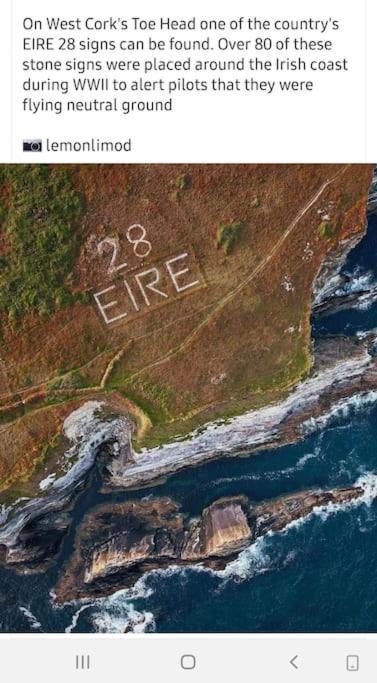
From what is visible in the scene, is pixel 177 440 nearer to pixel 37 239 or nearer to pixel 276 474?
pixel 276 474

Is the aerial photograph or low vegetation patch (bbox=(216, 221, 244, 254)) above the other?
low vegetation patch (bbox=(216, 221, 244, 254))

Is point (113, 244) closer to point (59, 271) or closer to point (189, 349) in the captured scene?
point (59, 271)

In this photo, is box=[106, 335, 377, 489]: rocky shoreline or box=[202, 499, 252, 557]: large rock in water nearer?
box=[106, 335, 377, 489]: rocky shoreline

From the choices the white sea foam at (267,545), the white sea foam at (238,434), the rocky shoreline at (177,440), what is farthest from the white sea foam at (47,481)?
the white sea foam at (267,545)

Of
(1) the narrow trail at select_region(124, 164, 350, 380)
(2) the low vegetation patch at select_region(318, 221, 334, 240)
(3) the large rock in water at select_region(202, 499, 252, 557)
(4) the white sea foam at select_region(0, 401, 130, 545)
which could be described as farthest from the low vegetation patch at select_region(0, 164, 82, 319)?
(3) the large rock in water at select_region(202, 499, 252, 557)
